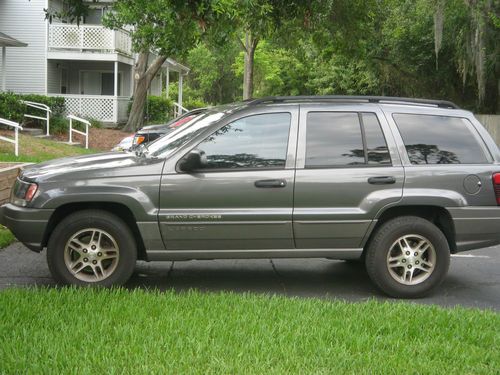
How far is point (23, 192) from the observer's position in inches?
241

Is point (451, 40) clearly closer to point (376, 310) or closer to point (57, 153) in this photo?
point (57, 153)

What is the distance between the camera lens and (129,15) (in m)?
15.9

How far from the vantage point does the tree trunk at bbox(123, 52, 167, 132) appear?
2825 cm

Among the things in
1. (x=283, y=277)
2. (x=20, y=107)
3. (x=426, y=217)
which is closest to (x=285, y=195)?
(x=283, y=277)

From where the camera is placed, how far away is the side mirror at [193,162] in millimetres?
5977

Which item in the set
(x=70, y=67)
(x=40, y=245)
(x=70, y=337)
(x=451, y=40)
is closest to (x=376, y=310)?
(x=70, y=337)

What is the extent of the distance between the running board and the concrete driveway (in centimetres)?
42

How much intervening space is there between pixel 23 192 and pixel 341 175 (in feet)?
9.76

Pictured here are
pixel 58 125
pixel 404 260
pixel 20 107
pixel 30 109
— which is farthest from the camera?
pixel 58 125

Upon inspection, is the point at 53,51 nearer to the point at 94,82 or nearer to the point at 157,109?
the point at 94,82

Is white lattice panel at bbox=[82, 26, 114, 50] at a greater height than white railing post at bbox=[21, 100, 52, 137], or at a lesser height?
greater

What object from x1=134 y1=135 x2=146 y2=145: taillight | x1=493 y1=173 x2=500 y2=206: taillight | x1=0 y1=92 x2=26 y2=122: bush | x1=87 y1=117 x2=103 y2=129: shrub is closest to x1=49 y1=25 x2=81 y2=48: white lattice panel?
x1=87 y1=117 x2=103 y2=129: shrub

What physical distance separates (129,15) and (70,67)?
1625cm

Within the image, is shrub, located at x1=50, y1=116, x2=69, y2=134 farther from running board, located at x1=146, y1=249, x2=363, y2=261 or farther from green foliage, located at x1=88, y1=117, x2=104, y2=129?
running board, located at x1=146, y1=249, x2=363, y2=261
